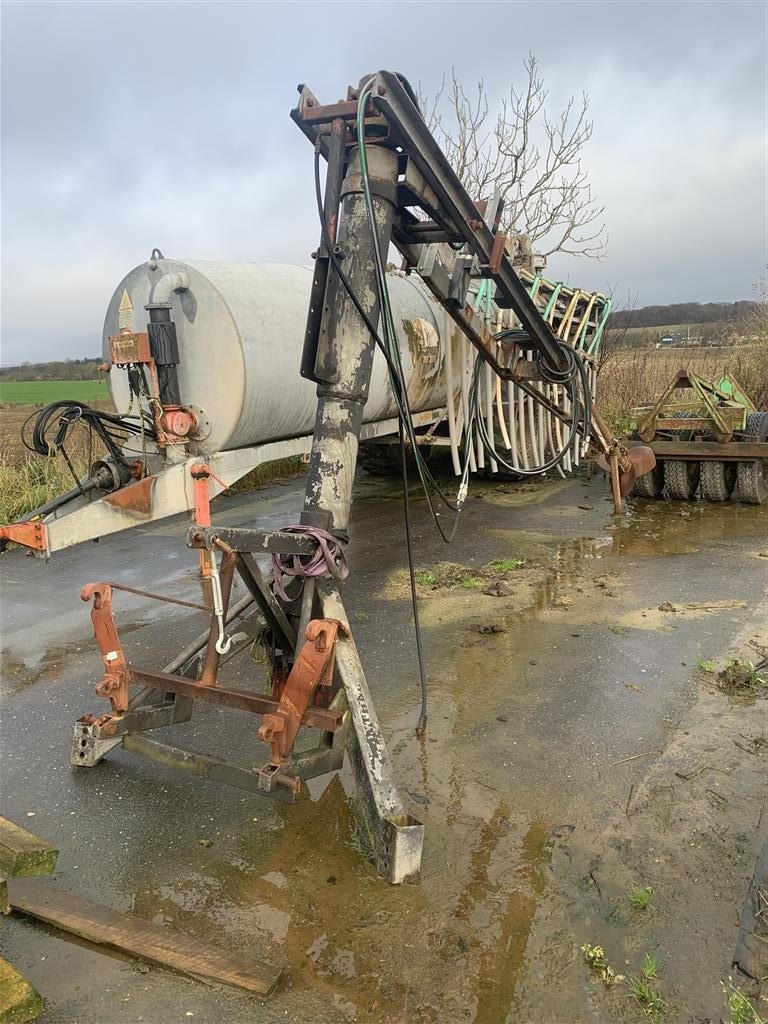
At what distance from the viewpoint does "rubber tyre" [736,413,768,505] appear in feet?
29.1

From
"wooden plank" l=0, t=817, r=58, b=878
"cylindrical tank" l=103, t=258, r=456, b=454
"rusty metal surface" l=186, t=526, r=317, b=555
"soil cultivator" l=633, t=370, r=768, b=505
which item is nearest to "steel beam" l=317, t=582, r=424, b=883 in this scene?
"rusty metal surface" l=186, t=526, r=317, b=555

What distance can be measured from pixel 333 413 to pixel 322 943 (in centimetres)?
208

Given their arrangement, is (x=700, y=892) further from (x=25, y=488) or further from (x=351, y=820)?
(x=25, y=488)

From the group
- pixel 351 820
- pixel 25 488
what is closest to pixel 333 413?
pixel 351 820

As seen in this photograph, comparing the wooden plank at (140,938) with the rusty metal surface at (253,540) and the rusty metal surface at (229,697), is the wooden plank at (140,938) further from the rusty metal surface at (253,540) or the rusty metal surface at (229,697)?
the rusty metal surface at (253,540)

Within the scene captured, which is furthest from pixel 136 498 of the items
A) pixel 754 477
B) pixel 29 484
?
pixel 754 477

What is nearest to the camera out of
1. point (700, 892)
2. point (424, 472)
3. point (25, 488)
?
point (700, 892)

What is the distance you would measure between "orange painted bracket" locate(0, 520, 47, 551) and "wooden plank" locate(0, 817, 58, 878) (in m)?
2.90

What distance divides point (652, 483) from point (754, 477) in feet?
3.72

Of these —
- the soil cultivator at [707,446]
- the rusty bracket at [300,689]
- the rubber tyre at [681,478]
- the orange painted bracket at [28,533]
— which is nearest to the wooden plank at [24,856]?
the rusty bracket at [300,689]

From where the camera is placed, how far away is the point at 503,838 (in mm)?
3135

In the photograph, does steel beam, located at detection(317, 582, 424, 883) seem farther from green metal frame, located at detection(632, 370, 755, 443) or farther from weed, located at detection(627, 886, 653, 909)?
green metal frame, located at detection(632, 370, 755, 443)

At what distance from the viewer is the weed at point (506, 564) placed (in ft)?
22.3

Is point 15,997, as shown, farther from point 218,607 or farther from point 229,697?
point 218,607
